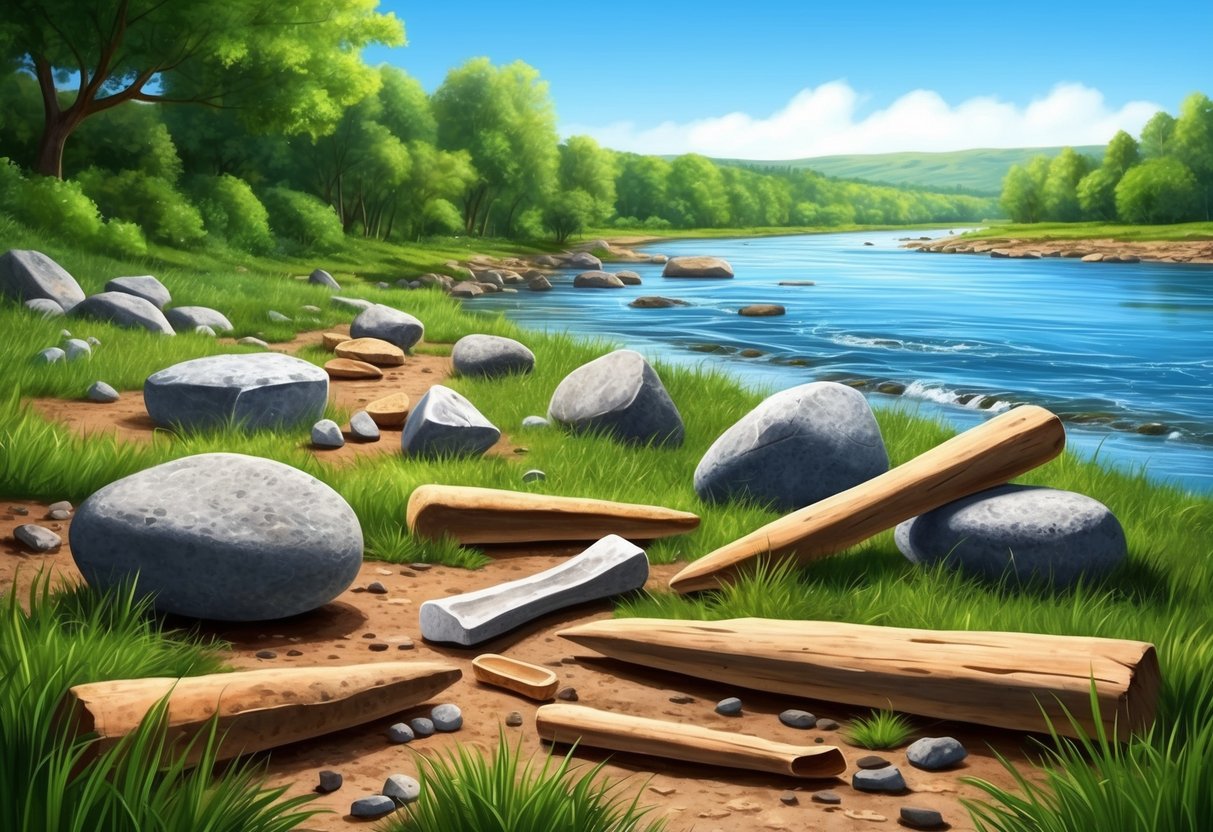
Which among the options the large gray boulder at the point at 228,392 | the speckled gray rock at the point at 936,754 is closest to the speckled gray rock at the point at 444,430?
the large gray boulder at the point at 228,392

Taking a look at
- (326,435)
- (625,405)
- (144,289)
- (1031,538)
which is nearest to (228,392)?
(326,435)

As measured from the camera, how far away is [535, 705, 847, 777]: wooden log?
313 centimetres

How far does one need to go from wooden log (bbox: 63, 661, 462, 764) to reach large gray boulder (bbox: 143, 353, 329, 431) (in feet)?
14.9

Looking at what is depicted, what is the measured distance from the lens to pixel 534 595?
4609mm

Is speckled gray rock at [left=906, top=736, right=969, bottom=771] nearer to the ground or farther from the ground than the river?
farther from the ground

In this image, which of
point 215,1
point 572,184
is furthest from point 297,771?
point 572,184

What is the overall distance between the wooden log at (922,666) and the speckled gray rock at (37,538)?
241cm

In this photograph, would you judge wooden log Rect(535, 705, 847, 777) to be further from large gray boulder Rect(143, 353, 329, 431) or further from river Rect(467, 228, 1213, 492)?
river Rect(467, 228, 1213, 492)

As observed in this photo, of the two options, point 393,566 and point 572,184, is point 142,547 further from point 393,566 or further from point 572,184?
point 572,184

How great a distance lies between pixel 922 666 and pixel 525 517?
8.25 feet

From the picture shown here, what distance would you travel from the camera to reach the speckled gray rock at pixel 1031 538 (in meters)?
4.95

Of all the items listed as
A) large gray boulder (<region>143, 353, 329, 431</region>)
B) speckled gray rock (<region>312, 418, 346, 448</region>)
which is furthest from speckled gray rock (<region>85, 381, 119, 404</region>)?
speckled gray rock (<region>312, 418, 346, 448</region>)

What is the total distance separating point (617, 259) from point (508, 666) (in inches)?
1944

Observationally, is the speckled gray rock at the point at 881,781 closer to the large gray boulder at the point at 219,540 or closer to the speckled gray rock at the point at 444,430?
the large gray boulder at the point at 219,540
